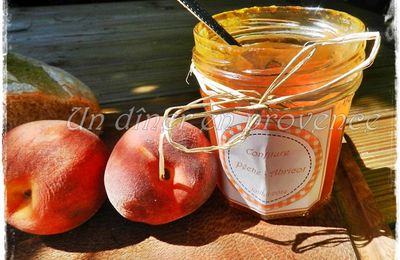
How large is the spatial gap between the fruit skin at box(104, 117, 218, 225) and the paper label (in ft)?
0.12

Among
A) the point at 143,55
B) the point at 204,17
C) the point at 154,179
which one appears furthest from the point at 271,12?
the point at 143,55

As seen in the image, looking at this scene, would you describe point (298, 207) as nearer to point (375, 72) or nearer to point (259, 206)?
point (259, 206)

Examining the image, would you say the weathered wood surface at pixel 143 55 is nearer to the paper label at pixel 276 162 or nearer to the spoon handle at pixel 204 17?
the paper label at pixel 276 162

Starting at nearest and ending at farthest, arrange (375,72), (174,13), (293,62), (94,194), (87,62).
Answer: (293,62)
(94,194)
(375,72)
(87,62)
(174,13)

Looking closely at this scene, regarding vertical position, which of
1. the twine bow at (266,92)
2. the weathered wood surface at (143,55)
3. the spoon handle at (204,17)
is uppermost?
the spoon handle at (204,17)

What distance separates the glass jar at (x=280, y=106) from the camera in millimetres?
387

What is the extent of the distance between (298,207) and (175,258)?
162 mm

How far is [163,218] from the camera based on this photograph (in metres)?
0.46

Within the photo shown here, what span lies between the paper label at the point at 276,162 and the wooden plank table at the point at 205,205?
36 mm

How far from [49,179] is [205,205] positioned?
199mm

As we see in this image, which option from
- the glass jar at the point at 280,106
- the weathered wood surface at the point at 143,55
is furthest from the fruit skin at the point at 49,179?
the weathered wood surface at the point at 143,55

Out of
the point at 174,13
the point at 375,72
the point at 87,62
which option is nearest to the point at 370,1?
the point at 375,72

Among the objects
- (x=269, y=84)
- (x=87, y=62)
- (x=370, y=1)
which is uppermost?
(x=269, y=84)

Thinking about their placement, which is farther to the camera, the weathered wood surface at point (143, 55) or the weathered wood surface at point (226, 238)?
the weathered wood surface at point (143, 55)
